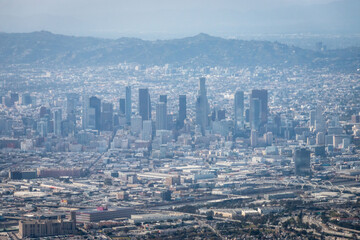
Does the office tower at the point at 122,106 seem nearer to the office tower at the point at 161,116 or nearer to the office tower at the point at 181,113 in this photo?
the office tower at the point at 181,113

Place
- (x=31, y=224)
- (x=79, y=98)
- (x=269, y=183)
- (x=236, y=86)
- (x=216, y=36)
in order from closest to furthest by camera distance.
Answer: (x=31, y=224) → (x=269, y=183) → (x=79, y=98) → (x=236, y=86) → (x=216, y=36)

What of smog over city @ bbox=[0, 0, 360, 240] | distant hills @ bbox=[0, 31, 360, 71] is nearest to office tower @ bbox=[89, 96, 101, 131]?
smog over city @ bbox=[0, 0, 360, 240]

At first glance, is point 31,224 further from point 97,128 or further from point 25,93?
point 25,93

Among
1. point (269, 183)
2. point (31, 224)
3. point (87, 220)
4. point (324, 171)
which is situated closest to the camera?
point (31, 224)

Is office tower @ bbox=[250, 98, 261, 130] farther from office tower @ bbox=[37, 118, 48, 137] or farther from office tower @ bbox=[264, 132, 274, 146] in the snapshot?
office tower @ bbox=[37, 118, 48, 137]

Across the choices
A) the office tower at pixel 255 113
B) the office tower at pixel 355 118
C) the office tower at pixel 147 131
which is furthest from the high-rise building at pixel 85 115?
the office tower at pixel 355 118

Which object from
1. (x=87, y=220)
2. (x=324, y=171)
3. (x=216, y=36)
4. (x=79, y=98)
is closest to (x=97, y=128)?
(x=79, y=98)

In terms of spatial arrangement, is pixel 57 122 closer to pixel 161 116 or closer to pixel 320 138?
pixel 161 116
